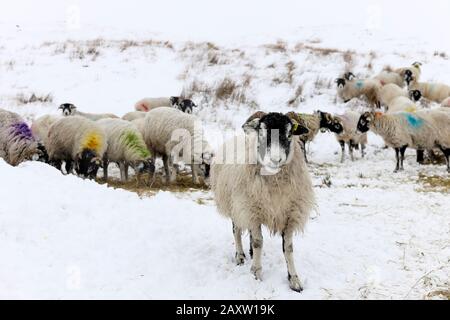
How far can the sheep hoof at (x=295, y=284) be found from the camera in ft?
17.3

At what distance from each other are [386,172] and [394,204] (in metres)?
3.56

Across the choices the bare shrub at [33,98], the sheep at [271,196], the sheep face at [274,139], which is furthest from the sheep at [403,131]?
the bare shrub at [33,98]

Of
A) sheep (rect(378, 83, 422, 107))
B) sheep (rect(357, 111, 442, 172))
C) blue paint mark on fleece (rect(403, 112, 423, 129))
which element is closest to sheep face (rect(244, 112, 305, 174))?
sheep (rect(357, 111, 442, 172))

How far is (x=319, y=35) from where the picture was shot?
38.2 meters

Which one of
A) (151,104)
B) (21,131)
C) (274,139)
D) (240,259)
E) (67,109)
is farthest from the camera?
(151,104)

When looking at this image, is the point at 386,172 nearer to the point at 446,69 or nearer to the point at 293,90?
the point at 293,90

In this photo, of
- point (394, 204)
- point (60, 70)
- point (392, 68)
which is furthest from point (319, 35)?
point (394, 204)

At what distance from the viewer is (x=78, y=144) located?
10883 millimetres

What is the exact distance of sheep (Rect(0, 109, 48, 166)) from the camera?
10.2 metres

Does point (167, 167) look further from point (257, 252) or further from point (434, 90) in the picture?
point (434, 90)

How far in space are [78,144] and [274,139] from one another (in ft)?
23.5

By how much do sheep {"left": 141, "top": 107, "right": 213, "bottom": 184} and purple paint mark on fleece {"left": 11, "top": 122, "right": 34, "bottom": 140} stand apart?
269 centimetres

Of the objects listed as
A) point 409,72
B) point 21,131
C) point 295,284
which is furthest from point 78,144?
point 409,72

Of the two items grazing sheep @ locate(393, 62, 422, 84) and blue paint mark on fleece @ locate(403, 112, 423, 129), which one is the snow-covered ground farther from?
grazing sheep @ locate(393, 62, 422, 84)
